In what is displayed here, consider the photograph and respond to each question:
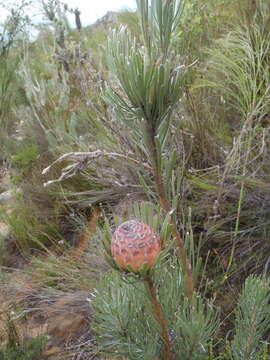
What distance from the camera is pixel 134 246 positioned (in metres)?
0.68

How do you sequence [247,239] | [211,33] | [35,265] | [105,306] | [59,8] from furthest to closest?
[59,8] < [211,33] < [35,265] < [247,239] < [105,306]

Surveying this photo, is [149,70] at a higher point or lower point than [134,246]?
higher

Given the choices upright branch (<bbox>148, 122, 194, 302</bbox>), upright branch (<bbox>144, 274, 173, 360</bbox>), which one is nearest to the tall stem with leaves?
upright branch (<bbox>148, 122, 194, 302</bbox>)

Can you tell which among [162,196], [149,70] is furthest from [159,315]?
[149,70]

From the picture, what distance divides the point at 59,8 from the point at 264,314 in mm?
2878

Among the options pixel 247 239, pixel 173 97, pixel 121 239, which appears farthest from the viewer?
pixel 247 239

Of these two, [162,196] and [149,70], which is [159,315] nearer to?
[162,196]

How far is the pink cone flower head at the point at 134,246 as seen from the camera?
683 millimetres

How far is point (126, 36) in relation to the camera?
759 mm

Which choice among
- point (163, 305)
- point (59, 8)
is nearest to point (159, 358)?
point (163, 305)

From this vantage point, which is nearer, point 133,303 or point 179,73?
point 179,73

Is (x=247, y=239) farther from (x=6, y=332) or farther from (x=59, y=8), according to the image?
(x=59, y=8)

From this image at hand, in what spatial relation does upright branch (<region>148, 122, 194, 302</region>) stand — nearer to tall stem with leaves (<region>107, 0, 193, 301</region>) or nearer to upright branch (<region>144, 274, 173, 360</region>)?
tall stem with leaves (<region>107, 0, 193, 301</region>)

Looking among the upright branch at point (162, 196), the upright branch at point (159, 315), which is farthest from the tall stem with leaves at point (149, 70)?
the upright branch at point (159, 315)
